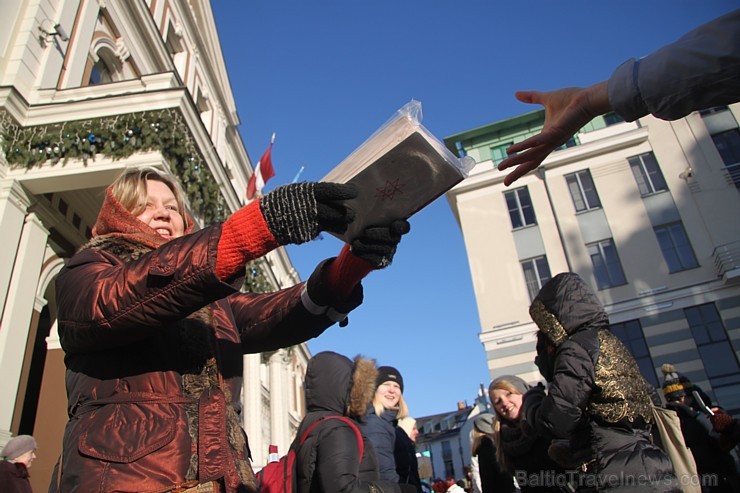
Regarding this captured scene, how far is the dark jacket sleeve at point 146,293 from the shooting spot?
133 cm

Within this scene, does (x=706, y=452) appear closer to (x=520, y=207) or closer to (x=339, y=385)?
(x=339, y=385)

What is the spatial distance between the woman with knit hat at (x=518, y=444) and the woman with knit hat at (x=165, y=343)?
2.49 m

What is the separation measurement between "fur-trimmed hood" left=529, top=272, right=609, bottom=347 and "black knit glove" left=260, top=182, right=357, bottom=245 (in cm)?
224

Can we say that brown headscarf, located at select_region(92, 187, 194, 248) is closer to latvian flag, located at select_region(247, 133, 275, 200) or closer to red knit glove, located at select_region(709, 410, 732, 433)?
red knit glove, located at select_region(709, 410, 732, 433)

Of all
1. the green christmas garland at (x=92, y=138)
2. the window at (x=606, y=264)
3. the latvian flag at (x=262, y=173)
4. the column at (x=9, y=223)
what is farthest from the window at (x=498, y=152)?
the column at (x=9, y=223)

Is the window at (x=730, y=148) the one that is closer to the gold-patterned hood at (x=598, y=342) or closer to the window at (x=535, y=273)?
the window at (x=535, y=273)

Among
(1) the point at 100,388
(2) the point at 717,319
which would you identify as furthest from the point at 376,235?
(2) the point at 717,319

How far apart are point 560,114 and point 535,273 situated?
1804 cm

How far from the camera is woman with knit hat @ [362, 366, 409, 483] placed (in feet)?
11.6

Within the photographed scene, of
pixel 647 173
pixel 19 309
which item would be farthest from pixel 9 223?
pixel 647 173

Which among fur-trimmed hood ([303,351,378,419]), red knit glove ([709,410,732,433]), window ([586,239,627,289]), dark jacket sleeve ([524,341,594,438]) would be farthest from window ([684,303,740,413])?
fur-trimmed hood ([303,351,378,419])

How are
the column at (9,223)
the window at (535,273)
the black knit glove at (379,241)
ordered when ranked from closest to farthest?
1. the black knit glove at (379,241)
2. the column at (9,223)
3. the window at (535,273)

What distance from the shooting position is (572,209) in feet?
63.6

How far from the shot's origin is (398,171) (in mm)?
1502
